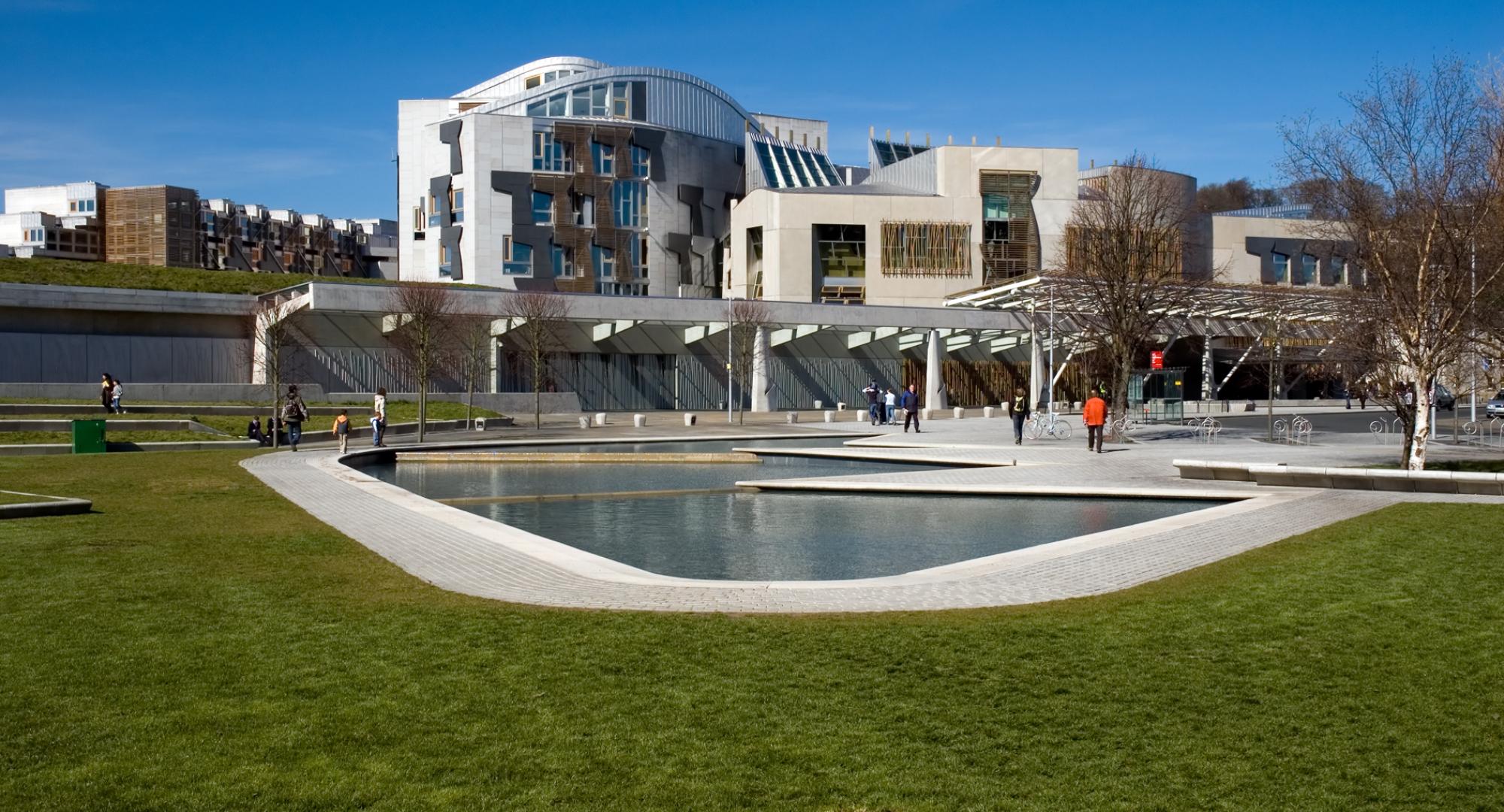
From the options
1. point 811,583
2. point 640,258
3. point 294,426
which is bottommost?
point 811,583

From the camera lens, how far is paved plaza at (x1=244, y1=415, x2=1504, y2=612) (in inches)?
398

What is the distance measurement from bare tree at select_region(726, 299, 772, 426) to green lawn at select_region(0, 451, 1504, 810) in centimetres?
3979

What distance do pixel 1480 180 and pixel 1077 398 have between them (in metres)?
44.2

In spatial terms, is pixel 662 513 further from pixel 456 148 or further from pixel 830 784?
pixel 456 148

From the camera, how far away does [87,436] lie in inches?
1075

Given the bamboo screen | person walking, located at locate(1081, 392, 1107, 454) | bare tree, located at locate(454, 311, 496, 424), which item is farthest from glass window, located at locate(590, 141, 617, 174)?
person walking, located at locate(1081, 392, 1107, 454)

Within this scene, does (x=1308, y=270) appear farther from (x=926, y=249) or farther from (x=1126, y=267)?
(x=1126, y=267)

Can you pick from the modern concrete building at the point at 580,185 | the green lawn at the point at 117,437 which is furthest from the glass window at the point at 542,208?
the green lawn at the point at 117,437

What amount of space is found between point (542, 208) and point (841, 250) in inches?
676

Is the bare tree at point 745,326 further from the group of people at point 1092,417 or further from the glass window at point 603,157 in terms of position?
the glass window at point 603,157

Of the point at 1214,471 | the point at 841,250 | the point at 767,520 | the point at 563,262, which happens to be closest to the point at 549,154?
the point at 563,262

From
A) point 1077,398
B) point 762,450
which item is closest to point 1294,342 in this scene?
point 1077,398

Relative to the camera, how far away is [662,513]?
17.8 metres

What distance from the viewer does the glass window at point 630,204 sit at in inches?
2827
